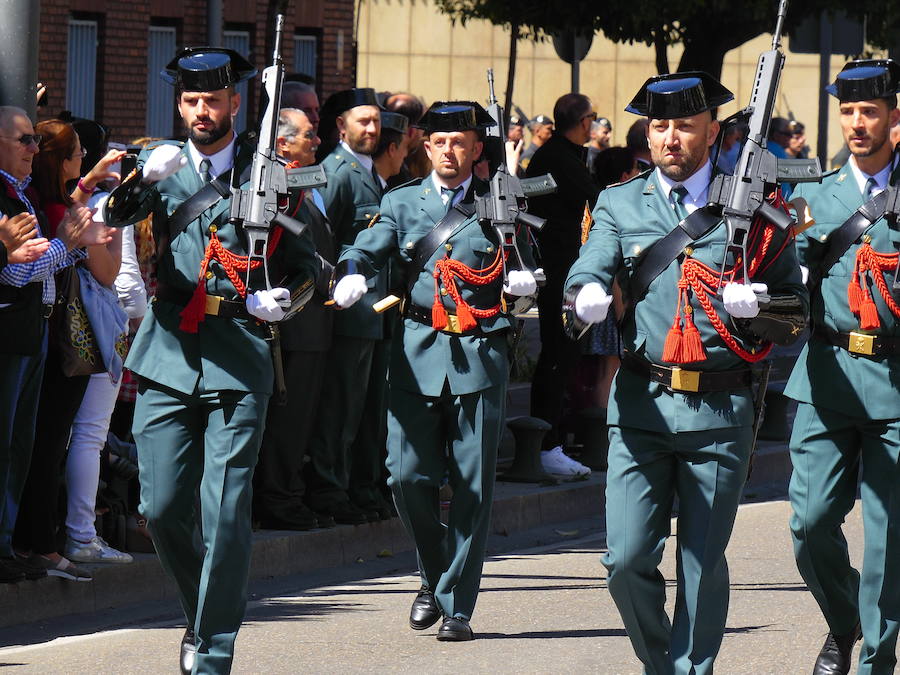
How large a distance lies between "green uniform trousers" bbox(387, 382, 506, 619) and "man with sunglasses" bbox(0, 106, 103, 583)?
57.0 inches

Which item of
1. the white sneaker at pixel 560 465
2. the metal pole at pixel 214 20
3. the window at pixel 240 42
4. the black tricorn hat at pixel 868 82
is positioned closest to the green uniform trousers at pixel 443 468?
the black tricorn hat at pixel 868 82

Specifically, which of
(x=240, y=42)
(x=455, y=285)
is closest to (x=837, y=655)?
(x=455, y=285)

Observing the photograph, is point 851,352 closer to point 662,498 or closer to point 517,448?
Result: point 662,498

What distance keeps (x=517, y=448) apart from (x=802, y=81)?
2416cm

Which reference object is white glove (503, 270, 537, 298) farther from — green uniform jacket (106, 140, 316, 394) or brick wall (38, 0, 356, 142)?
brick wall (38, 0, 356, 142)

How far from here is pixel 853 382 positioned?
671 cm

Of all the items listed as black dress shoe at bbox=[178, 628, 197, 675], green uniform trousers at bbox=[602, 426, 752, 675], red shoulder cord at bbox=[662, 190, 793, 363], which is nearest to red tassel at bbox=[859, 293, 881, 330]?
red shoulder cord at bbox=[662, 190, 793, 363]

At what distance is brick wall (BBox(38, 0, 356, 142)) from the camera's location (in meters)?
17.8

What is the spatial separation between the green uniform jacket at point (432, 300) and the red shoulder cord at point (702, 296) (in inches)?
69.7

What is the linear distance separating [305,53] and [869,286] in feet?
46.5

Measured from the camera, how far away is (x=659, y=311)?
6129mm

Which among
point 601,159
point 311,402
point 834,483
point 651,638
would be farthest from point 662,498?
point 601,159

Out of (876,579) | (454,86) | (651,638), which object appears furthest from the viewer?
(454,86)

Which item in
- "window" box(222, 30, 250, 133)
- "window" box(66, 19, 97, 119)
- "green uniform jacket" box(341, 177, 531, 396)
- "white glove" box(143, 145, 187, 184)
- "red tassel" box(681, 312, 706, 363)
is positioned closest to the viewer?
"red tassel" box(681, 312, 706, 363)
